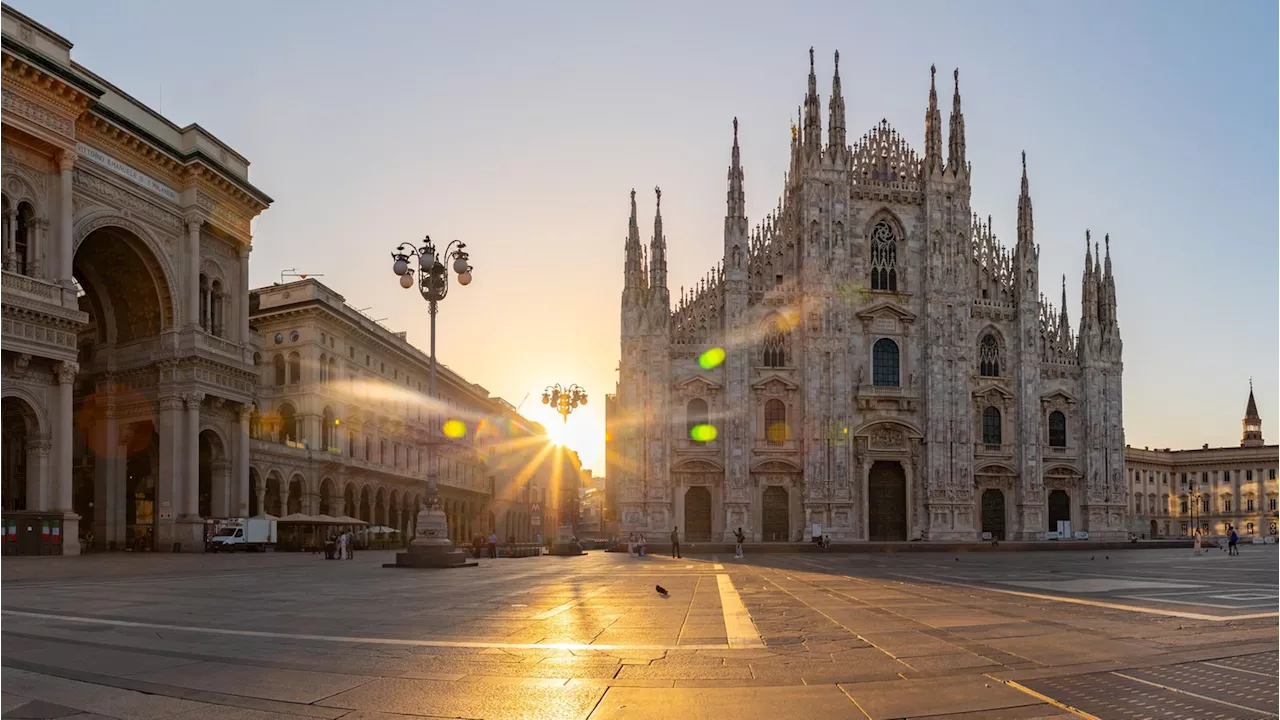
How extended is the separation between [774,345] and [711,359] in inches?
169

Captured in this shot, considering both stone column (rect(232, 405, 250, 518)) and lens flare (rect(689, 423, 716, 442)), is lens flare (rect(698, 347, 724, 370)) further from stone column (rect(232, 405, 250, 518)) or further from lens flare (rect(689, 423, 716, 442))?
stone column (rect(232, 405, 250, 518))

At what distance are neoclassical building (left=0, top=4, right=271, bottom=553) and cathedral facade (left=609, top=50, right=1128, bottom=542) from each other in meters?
22.2

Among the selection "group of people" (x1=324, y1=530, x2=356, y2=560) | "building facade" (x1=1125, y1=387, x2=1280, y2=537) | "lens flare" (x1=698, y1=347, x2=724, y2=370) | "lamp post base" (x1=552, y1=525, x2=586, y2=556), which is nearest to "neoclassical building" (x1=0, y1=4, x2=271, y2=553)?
"group of people" (x1=324, y1=530, x2=356, y2=560)

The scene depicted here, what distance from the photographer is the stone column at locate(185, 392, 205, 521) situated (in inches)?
1638

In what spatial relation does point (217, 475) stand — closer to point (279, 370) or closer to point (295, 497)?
point (295, 497)

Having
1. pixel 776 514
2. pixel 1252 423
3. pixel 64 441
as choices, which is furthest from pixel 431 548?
pixel 1252 423

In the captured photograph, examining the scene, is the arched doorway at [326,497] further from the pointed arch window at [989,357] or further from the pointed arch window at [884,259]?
the pointed arch window at [989,357]

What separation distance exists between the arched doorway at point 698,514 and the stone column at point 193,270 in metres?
28.6

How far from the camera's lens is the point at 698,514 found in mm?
58781

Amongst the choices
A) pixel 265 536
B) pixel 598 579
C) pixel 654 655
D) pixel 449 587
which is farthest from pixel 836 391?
pixel 654 655

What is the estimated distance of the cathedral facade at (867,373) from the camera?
58.4 metres

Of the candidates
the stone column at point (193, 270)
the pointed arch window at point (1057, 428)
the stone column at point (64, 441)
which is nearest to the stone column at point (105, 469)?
the stone column at point (193, 270)

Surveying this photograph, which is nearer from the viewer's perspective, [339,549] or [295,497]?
[339,549]

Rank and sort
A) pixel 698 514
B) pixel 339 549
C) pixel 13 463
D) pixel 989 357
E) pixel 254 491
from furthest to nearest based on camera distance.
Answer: pixel 989 357, pixel 698 514, pixel 254 491, pixel 13 463, pixel 339 549
